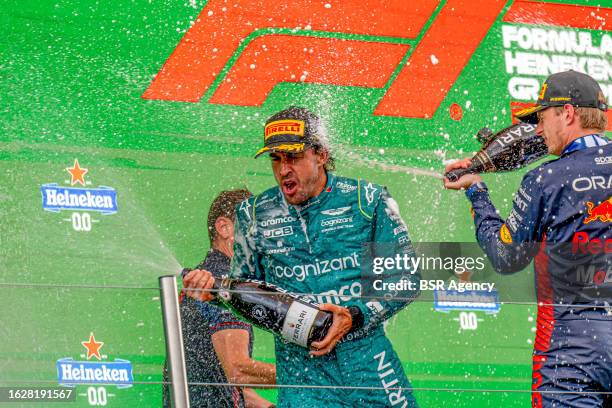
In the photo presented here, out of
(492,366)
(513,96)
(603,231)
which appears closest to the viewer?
(603,231)

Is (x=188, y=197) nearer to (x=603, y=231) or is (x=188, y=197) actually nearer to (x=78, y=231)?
(x=78, y=231)

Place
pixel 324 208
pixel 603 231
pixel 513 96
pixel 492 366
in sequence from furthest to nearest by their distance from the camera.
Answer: pixel 513 96 → pixel 492 366 → pixel 324 208 → pixel 603 231

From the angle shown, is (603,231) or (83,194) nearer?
(603,231)

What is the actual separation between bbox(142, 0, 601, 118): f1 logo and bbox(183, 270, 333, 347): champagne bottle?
1.10 meters

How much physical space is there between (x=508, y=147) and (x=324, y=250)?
41.8 inches

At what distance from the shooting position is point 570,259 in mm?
3498

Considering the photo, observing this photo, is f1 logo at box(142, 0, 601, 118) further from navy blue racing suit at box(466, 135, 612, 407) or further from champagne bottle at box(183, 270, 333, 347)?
navy blue racing suit at box(466, 135, 612, 407)

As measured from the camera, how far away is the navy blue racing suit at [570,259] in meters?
3.35

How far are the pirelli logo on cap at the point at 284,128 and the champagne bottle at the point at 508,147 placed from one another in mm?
845

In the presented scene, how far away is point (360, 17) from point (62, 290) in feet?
5.65

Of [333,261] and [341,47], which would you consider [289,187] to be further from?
[341,47]

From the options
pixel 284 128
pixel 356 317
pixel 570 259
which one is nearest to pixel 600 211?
pixel 570 259

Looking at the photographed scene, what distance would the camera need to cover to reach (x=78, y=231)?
14.0 ft

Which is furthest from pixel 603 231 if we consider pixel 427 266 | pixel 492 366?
pixel 492 366
